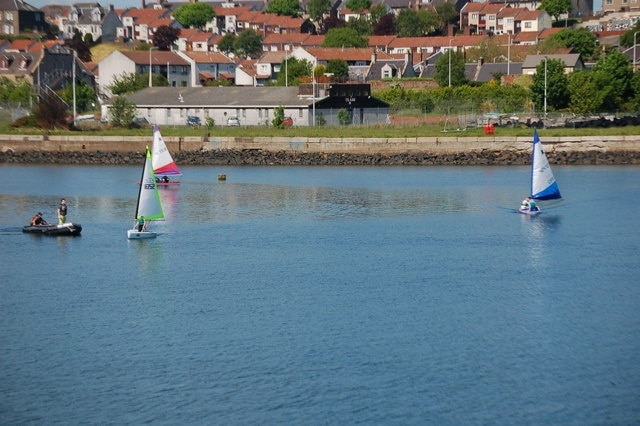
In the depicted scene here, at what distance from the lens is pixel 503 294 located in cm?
3312

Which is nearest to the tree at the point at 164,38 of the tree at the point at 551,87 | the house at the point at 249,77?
the house at the point at 249,77

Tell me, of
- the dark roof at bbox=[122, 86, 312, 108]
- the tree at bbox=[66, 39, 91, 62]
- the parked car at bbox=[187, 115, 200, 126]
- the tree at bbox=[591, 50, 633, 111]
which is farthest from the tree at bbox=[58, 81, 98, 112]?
the tree at bbox=[591, 50, 633, 111]

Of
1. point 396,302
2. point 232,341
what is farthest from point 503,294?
point 232,341

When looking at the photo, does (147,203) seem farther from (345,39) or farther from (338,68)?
(345,39)

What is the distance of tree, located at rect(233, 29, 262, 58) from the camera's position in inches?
5955

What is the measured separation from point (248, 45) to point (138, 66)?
40017mm

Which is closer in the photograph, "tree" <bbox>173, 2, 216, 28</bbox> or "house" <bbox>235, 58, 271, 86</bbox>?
"house" <bbox>235, 58, 271, 86</bbox>

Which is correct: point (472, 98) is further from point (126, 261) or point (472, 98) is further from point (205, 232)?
point (126, 261)

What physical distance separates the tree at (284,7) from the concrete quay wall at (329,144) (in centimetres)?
9750

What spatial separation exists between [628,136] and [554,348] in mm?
49292

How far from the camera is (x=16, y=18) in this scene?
14775 centimetres

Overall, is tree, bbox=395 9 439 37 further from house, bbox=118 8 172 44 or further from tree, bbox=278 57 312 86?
tree, bbox=278 57 312 86

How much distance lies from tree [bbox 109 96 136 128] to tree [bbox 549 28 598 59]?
5452cm

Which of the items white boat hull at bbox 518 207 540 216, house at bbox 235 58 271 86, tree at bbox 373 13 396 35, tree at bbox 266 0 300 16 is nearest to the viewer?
white boat hull at bbox 518 207 540 216
